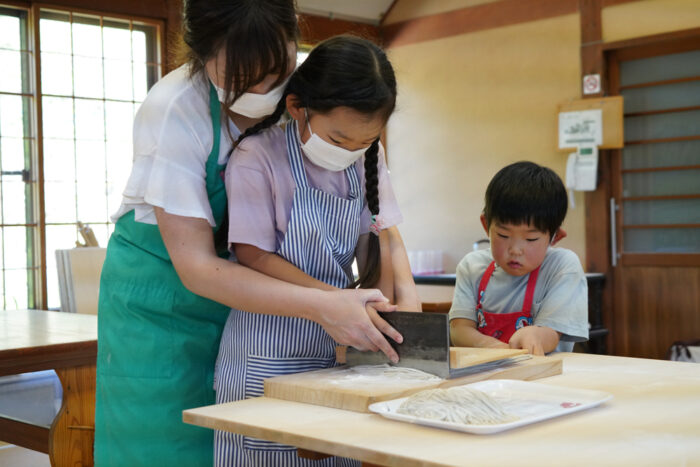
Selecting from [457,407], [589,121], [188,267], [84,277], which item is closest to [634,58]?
[589,121]

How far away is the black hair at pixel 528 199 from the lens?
1857mm

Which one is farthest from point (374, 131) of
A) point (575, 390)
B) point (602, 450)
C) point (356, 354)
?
point (602, 450)

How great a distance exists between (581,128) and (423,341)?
4.65 meters

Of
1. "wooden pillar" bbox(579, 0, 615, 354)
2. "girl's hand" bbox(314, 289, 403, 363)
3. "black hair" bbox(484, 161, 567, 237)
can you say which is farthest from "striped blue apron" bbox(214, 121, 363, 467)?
"wooden pillar" bbox(579, 0, 615, 354)

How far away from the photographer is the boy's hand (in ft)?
5.33

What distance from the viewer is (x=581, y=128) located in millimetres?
5559

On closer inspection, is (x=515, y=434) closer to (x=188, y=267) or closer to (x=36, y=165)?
(x=188, y=267)

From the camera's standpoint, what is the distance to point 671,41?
5211mm

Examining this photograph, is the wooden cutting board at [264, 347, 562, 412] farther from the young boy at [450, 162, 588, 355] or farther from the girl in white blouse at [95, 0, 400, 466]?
the young boy at [450, 162, 588, 355]

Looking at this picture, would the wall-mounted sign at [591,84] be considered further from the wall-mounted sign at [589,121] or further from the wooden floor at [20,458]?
the wooden floor at [20,458]

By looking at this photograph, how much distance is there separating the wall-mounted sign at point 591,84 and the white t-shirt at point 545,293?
3.89 m

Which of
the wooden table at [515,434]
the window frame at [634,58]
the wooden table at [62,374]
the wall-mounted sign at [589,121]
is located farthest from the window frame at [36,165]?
the wooden table at [515,434]

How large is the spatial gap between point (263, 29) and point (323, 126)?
18 centimetres

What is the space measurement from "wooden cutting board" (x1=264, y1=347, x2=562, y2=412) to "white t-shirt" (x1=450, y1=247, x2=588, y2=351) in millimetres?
395
